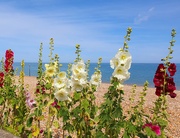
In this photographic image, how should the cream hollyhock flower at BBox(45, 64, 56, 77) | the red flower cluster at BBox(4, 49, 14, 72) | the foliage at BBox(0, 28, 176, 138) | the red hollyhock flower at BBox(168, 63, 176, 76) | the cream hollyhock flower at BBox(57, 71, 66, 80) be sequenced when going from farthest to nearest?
1. the red flower cluster at BBox(4, 49, 14, 72)
2. the cream hollyhock flower at BBox(45, 64, 56, 77)
3. the cream hollyhock flower at BBox(57, 71, 66, 80)
4. the red hollyhock flower at BBox(168, 63, 176, 76)
5. the foliage at BBox(0, 28, 176, 138)

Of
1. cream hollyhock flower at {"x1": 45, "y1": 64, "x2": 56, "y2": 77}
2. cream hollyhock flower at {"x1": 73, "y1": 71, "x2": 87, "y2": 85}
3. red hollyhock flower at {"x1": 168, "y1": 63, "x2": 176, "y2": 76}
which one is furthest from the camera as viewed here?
cream hollyhock flower at {"x1": 45, "y1": 64, "x2": 56, "y2": 77}

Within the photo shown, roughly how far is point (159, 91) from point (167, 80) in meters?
0.19

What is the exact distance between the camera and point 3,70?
6.21 m

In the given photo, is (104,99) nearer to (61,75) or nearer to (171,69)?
(61,75)

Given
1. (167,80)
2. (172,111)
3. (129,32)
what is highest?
(129,32)

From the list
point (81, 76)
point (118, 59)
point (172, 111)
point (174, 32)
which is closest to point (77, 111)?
point (81, 76)

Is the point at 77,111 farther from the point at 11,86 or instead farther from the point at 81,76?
the point at 11,86

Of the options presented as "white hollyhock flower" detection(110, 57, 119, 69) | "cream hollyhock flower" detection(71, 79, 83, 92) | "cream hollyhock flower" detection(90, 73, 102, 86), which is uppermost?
"white hollyhock flower" detection(110, 57, 119, 69)

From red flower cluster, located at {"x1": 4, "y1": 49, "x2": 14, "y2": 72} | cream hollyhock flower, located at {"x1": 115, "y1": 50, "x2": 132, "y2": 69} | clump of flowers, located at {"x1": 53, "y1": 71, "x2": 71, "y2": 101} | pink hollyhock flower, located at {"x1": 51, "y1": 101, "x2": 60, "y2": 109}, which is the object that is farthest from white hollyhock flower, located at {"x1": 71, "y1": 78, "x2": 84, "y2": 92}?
red flower cluster, located at {"x1": 4, "y1": 49, "x2": 14, "y2": 72}

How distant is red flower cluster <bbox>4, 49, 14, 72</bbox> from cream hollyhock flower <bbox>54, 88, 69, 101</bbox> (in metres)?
2.12

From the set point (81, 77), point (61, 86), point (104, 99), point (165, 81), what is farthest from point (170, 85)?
point (61, 86)

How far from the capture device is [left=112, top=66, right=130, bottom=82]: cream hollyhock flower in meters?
3.61

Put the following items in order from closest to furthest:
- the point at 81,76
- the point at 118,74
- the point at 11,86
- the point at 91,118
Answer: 1. the point at 118,74
2. the point at 81,76
3. the point at 91,118
4. the point at 11,86

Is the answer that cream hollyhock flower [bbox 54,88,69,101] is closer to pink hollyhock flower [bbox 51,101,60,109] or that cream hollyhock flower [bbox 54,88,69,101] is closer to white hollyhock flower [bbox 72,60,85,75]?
white hollyhock flower [bbox 72,60,85,75]
